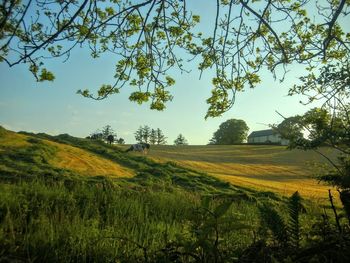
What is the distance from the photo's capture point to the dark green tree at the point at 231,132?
10300 centimetres

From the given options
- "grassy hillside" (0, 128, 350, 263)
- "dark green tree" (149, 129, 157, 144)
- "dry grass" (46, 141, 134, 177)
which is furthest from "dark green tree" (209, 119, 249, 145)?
"grassy hillside" (0, 128, 350, 263)

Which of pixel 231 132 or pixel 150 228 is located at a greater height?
pixel 231 132

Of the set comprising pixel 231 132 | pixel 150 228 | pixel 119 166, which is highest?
pixel 231 132

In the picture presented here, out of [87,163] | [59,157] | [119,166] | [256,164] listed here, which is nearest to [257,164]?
[256,164]

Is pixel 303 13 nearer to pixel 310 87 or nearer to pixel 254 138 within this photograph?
pixel 310 87

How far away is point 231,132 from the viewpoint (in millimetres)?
104250

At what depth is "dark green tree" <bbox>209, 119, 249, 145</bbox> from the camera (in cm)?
10300

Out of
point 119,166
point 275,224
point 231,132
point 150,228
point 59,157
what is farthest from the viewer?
point 231,132

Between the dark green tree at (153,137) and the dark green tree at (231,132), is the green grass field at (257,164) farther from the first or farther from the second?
the dark green tree at (153,137)

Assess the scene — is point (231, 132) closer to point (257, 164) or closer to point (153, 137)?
point (153, 137)

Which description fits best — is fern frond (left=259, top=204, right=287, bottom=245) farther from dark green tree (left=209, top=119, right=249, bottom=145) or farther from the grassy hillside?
dark green tree (left=209, top=119, right=249, bottom=145)

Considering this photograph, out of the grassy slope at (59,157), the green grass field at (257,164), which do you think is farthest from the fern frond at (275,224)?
A: the green grass field at (257,164)

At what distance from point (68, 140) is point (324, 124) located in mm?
21040

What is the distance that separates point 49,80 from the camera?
6.41 meters
